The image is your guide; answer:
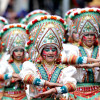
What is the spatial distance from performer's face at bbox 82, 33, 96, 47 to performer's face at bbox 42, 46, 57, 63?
1.03 metres

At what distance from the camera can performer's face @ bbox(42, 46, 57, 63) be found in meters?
5.85

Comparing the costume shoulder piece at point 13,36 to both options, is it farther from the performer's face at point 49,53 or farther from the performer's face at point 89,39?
the performer's face at point 49,53

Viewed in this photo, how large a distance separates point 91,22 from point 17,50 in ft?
5.76

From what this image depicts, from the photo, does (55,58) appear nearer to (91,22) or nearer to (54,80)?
(54,80)

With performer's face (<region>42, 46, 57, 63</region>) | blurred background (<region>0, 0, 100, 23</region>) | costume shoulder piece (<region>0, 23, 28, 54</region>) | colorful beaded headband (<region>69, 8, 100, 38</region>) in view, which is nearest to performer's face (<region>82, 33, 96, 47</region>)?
colorful beaded headband (<region>69, 8, 100, 38</region>)

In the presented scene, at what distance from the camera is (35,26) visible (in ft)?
19.6

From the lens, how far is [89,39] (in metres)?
6.69

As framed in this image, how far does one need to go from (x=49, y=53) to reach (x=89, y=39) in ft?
3.85

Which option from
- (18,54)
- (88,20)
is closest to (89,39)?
(88,20)

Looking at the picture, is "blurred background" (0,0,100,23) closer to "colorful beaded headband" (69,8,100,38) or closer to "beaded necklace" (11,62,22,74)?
"beaded necklace" (11,62,22,74)

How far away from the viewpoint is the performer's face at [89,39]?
6676 millimetres

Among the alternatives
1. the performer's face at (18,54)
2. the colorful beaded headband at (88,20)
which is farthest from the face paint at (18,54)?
the colorful beaded headband at (88,20)

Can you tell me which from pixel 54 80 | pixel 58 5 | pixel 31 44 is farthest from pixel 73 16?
pixel 58 5

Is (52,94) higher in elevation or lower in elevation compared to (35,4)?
lower
